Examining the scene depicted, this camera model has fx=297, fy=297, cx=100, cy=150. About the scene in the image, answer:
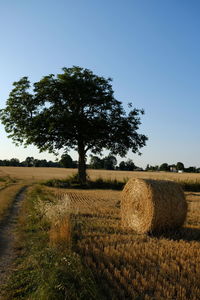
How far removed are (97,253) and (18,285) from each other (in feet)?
5.69

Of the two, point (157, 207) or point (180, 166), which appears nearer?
point (157, 207)

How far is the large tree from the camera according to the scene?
3038 centimetres

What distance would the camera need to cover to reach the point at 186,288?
480 cm

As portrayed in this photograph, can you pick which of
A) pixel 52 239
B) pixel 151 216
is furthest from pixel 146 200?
pixel 52 239

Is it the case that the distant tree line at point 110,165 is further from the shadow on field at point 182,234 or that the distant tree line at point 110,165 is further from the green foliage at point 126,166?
the shadow on field at point 182,234

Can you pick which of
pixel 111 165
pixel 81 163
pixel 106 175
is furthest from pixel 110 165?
pixel 81 163

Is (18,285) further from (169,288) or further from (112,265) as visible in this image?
(169,288)

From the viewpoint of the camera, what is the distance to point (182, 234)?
8.79 metres

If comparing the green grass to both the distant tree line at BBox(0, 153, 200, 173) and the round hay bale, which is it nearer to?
the round hay bale

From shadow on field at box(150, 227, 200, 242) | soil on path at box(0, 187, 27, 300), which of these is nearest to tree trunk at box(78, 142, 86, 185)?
soil on path at box(0, 187, 27, 300)

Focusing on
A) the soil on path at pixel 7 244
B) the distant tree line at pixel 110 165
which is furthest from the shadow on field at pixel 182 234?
the distant tree line at pixel 110 165

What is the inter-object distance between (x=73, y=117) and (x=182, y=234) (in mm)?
22777

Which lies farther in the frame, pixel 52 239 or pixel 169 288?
pixel 52 239

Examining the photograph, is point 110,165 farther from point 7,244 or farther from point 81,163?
point 7,244
